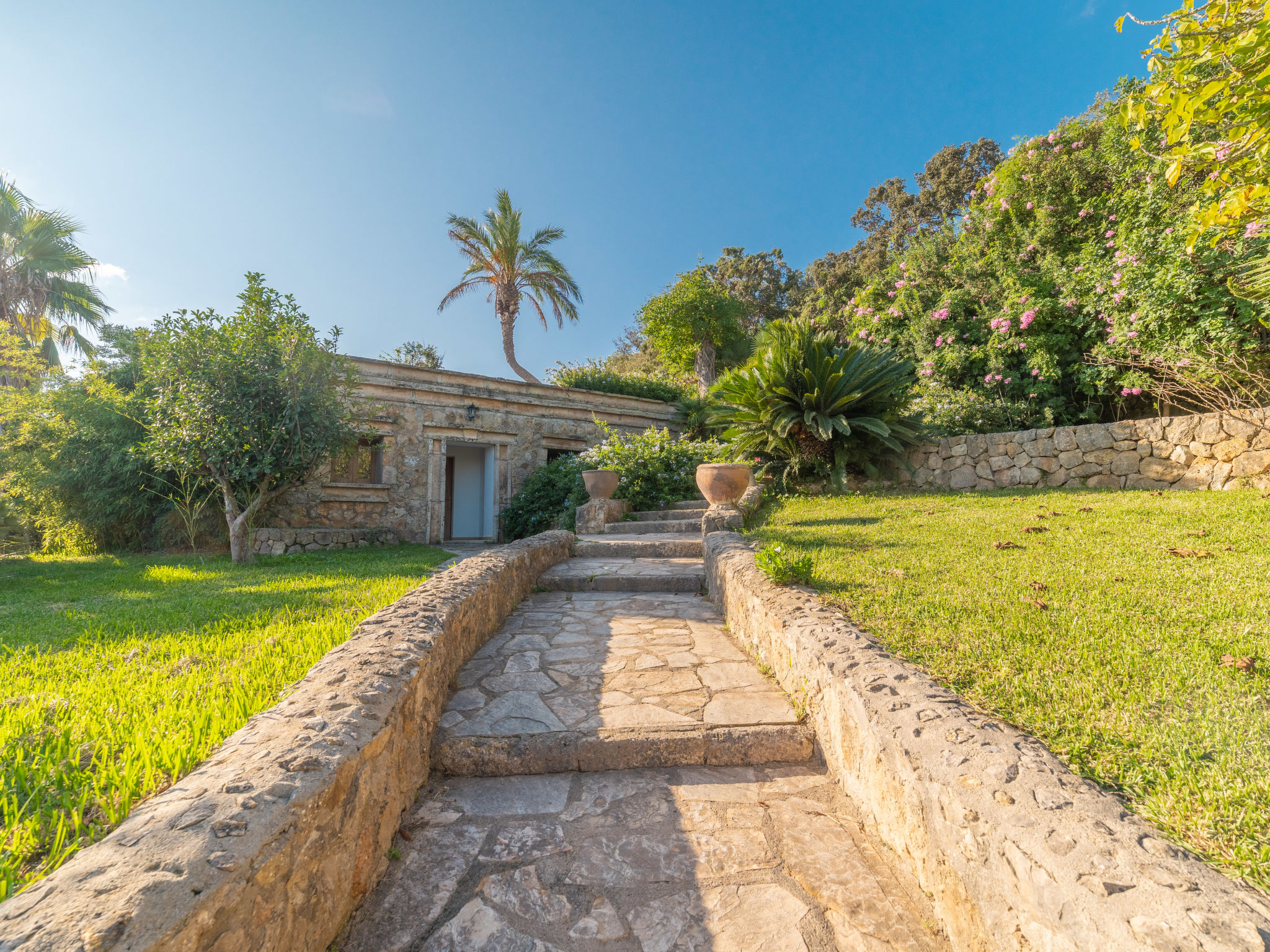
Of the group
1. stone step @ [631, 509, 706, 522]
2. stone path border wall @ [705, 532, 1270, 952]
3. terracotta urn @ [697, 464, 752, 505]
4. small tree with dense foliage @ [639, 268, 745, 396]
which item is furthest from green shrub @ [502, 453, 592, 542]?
stone path border wall @ [705, 532, 1270, 952]

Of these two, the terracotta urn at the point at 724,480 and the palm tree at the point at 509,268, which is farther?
the palm tree at the point at 509,268

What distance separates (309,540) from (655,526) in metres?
5.53

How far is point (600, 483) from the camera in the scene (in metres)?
7.27

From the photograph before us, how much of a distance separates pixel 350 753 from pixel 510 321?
14545 mm

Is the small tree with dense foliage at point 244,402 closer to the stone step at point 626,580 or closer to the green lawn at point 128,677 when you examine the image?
the green lawn at point 128,677

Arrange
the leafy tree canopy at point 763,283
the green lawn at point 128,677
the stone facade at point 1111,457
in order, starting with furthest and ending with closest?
the leafy tree canopy at point 763,283 < the stone facade at point 1111,457 < the green lawn at point 128,677

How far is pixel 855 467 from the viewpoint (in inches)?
296

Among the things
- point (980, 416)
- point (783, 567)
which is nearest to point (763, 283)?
point (980, 416)

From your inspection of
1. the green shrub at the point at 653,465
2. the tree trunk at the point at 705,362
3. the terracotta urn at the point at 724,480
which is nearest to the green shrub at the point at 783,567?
the terracotta urn at the point at 724,480

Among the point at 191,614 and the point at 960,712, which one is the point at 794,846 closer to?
the point at 960,712

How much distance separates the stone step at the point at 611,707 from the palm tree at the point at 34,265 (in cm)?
1456

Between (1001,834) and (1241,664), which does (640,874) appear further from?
(1241,664)

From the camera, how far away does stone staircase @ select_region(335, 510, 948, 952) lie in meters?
1.20

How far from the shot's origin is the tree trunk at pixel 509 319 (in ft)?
47.5
